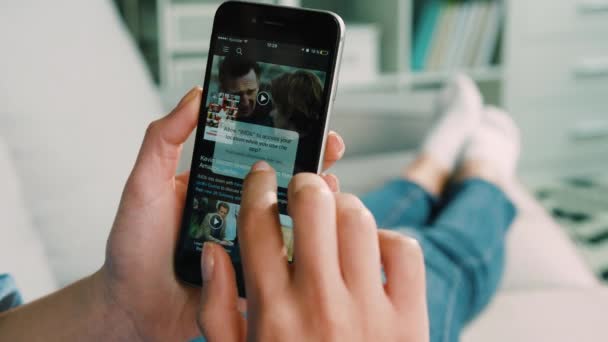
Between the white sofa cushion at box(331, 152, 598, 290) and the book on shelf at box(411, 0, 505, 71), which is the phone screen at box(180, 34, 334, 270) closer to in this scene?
the white sofa cushion at box(331, 152, 598, 290)

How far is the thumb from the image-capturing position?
12.6 inches

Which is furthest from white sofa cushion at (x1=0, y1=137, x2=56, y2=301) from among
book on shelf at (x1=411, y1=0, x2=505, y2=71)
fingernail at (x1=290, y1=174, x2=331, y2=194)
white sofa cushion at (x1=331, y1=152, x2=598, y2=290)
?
book on shelf at (x1=411, y1=0, x2=505, y2=71)

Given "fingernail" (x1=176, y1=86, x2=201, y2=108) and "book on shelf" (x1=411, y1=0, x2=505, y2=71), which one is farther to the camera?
"book on shelf" (x1=411, y1=0, x2=505, y2=71)

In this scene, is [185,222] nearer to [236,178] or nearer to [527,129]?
[236,178]

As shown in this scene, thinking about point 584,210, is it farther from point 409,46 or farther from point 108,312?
point 108,312

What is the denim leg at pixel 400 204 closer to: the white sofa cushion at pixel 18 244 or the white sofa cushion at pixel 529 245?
the white sofa cushion at pixel 529 245

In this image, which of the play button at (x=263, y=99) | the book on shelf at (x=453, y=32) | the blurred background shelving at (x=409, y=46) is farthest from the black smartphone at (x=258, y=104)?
the book on shelf at (x=453, y=32)

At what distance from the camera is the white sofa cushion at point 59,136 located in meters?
0.54

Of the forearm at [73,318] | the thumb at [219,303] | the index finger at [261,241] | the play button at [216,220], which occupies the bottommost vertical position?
the forearm at [73,318]

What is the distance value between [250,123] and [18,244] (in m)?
0.22

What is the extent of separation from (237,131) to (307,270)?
14 cm

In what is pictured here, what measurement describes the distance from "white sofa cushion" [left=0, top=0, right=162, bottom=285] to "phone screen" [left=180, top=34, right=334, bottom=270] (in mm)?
150

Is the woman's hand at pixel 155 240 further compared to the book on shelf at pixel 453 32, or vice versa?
the book on shelf at pixel 453 32

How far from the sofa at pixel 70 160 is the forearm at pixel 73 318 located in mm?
36
